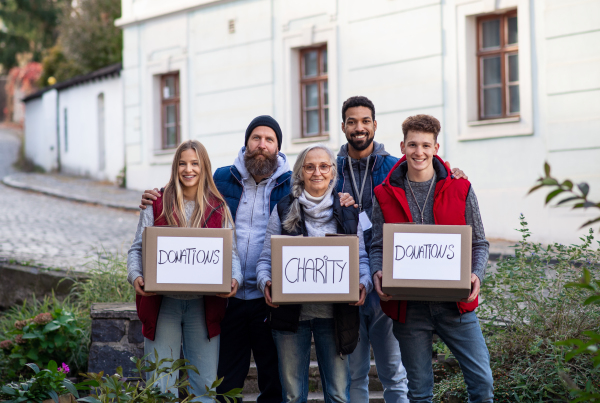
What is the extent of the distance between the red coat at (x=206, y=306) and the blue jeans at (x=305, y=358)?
32 cm

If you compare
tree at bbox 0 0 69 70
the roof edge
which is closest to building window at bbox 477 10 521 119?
the roof edge

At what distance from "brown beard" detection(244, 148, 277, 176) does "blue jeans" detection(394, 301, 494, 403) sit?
109 cm

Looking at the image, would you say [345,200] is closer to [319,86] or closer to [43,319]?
[43,319]

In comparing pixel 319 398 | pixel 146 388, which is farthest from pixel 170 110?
pixel 146 388

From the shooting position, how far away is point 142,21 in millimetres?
15062

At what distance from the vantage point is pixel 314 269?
3277mm

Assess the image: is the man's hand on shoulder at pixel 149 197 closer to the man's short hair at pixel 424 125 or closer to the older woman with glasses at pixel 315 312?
the older woman with glasses at pixel 315 312

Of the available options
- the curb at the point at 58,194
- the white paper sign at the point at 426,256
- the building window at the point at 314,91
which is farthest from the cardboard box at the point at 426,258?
the curb at the point at 58,194

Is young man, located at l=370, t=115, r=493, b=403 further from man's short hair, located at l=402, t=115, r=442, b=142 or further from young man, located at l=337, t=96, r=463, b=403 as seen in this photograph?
young man, located at l=337, t=96, r=463, b=403

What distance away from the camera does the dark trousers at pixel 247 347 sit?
377 centimetres

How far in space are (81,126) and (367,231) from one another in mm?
16722

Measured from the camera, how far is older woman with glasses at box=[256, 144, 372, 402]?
342 cm

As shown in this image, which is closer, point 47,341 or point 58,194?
point 47,341

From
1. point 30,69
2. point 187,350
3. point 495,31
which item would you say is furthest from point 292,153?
point 30,69
